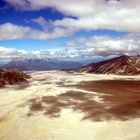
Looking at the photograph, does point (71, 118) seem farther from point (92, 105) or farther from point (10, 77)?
point (10, 77)

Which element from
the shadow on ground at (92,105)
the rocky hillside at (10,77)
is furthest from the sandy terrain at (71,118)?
the rocky hillside at (10,77)

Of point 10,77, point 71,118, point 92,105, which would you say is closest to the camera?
point 71,118

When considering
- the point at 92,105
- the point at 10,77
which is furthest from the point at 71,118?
the point at 10,77

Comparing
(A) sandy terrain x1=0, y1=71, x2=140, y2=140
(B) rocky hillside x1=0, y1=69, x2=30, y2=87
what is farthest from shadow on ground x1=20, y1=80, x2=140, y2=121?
(B) rocky hillside x1=0, y1=69, x2=30, y2=87

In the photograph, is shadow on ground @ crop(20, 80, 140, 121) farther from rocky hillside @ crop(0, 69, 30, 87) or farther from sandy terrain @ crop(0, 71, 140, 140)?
rocky hillside @ crop(0, 69, 30, 87)

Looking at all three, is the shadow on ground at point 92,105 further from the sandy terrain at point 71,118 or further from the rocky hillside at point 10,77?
the rocky hillside at point 10,77

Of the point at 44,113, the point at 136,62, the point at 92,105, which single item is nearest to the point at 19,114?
the point at 44,113

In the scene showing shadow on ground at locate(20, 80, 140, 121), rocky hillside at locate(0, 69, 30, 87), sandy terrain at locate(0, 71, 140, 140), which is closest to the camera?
sandy terrain at locate(0, 71, 140, 140)

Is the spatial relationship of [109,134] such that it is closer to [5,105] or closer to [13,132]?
[13,132]

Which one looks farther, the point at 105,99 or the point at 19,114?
the point at 105,99

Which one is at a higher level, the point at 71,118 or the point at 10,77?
the point at 10,77

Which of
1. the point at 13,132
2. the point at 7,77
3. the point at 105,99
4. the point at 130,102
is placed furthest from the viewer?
the point at 7,77
